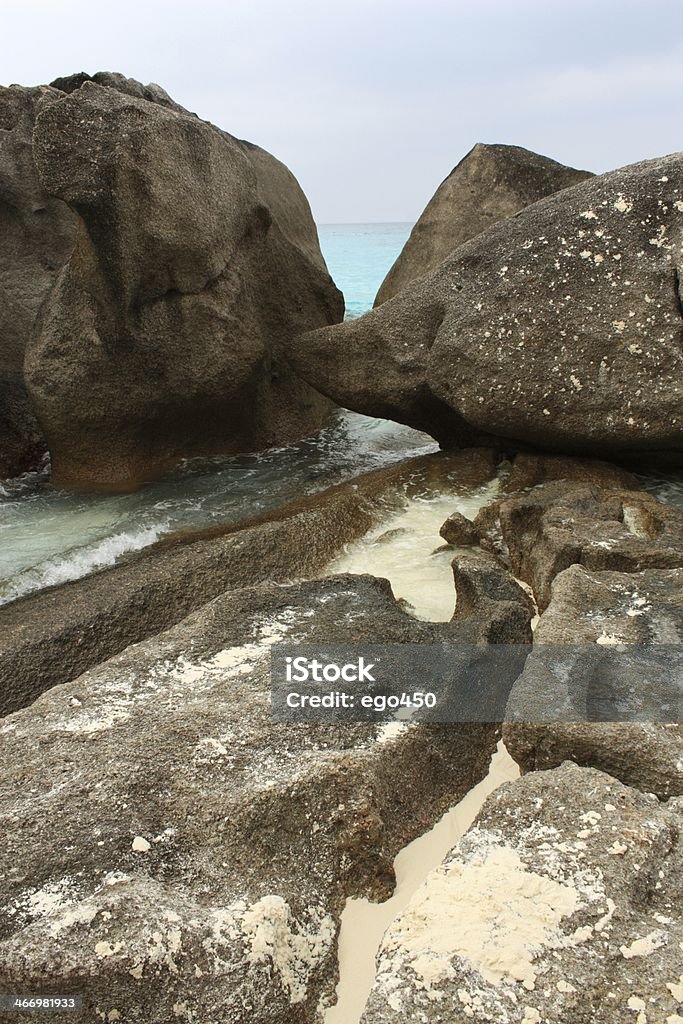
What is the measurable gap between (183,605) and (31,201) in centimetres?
360


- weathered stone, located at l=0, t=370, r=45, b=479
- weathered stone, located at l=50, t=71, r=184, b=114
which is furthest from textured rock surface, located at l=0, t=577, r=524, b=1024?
weathered stone, located at l=50, t=71, r=184, b=114

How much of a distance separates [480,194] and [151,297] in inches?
105

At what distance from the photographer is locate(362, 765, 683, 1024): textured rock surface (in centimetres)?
149

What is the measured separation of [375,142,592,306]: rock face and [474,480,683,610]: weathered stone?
2.75 metres

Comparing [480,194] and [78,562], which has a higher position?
[480,194]

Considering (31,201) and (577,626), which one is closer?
(577,626)

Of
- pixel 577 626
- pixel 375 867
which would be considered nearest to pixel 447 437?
pixel 577 626

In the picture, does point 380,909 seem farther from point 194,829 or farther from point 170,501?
point 170,501

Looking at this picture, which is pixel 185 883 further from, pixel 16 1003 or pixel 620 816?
pixel 620 816

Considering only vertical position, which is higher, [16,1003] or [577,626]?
[577,626]

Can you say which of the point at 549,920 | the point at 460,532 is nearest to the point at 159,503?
the point at 460,532

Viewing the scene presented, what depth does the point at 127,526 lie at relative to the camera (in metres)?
4.44

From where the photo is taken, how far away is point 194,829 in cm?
194

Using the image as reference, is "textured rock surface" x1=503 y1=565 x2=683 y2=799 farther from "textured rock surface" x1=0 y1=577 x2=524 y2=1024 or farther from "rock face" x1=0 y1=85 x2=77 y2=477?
"rock face" x1=0 y1=85 x2=77 y2=477
